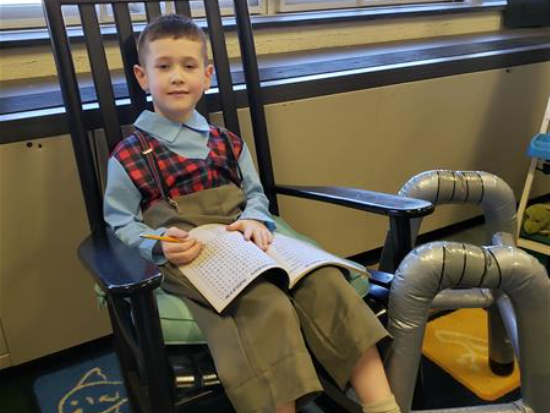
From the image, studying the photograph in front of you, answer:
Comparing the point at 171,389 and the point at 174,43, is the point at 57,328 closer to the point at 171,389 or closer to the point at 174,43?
the point at 171,389

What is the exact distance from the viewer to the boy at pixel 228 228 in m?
0.83

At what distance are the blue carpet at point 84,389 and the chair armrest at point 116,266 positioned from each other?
464mm

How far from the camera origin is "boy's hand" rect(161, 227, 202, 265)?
3.02 ft

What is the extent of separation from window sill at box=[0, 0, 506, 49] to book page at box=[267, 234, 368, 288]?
773 millimetres

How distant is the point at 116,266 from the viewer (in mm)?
824

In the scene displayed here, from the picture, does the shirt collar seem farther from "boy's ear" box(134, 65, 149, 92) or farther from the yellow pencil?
the yellow pencil

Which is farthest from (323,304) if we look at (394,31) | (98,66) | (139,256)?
(394,31)

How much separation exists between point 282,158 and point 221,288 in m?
0.68

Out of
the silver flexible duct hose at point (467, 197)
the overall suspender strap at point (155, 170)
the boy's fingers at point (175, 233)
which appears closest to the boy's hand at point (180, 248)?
the boy's fingers at point (175, 233)

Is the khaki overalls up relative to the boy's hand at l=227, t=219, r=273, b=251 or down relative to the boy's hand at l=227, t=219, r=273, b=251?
down

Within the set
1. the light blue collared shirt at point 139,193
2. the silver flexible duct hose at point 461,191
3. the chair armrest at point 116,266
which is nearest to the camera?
the chair armrest at point 116,266

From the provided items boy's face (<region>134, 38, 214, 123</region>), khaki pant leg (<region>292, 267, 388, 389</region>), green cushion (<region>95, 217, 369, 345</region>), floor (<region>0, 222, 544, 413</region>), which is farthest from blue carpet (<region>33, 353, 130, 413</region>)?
boy's face (<region>134, 38, 214, 123</region>)

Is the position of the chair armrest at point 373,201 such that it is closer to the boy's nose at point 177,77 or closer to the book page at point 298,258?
the book page at point 298,258

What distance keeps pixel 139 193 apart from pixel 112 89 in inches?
9.5
